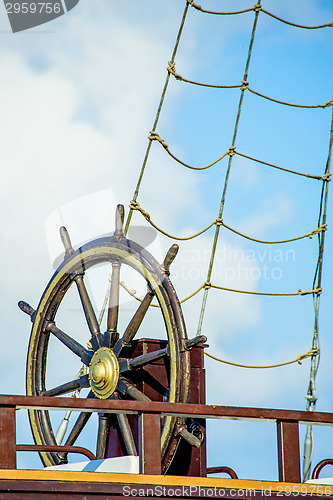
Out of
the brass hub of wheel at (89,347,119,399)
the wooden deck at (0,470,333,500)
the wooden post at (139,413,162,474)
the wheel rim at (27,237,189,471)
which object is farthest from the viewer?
the brass hub of wheel at (89,347,119,399)

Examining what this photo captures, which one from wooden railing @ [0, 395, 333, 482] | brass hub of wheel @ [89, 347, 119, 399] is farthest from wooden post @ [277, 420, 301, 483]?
brass hub of wheel @ [89, 347, 119, 399]

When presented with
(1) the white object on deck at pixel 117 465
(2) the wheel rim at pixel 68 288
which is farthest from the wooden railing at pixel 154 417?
(2) the wheel rim at pixel 68 288

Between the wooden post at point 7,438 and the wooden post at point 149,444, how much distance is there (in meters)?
0.47

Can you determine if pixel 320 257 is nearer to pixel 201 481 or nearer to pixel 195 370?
pixel 195 370

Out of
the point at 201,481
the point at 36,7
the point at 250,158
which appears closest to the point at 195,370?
Result: the point at 201,481

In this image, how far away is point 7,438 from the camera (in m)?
3.75

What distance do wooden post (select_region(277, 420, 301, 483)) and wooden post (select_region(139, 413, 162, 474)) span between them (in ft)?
1.60

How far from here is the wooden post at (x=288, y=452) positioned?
13.4 ft

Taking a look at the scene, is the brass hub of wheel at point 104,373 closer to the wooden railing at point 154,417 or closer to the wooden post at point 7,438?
the wooden railing at point 154,417

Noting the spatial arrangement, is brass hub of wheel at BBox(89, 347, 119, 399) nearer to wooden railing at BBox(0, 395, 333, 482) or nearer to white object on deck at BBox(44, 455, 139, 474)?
white object on deck at BBox(44, 455, 139, 474)

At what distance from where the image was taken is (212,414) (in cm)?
402

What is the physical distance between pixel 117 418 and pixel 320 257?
2015 mm

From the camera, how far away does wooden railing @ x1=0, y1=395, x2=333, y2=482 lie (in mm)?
3768

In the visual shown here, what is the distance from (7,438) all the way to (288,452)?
108 cm
